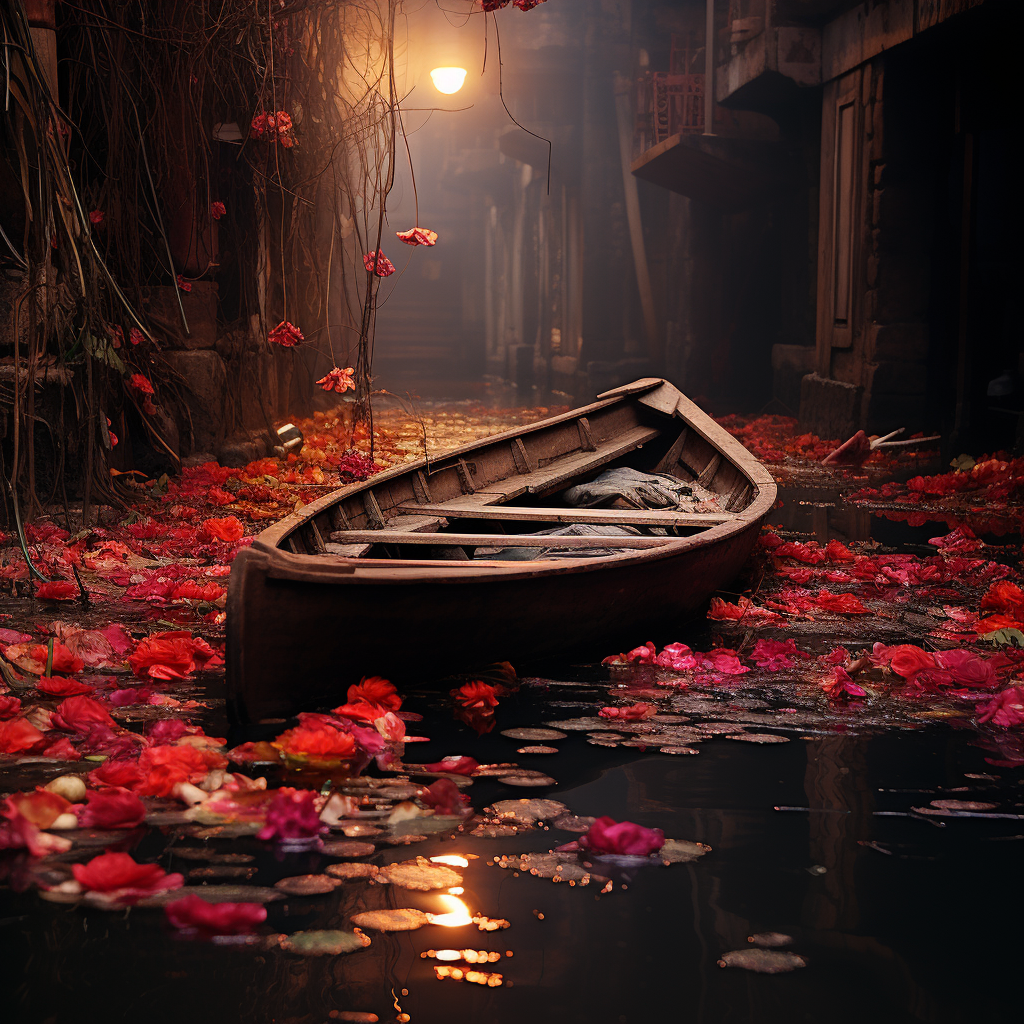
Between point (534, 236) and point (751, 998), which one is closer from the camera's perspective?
point (751, 998)

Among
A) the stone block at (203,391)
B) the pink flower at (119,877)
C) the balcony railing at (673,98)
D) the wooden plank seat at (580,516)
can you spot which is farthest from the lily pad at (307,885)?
the balcony railing at (673,98)

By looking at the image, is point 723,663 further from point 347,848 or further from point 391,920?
point 391,920

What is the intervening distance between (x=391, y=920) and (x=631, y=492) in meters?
3.57

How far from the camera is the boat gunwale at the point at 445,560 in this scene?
9.27ft

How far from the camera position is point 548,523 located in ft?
16.7

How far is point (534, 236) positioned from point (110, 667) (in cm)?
1909

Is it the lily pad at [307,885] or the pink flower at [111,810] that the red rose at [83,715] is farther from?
the lily pad at [307,885]

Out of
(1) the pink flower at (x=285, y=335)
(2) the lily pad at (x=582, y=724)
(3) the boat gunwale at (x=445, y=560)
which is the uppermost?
(1) the pink flower at (x=285, y=335)

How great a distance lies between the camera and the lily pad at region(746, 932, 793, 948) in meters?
1.99

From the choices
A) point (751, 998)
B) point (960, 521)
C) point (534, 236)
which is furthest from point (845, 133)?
point (534, 236)

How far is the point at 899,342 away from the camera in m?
9.85

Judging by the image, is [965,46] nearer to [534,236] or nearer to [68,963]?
[68,963]

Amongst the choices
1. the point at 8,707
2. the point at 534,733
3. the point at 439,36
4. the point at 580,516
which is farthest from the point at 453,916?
the point at 439,36

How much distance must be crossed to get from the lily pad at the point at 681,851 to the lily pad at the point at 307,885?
0.73 metres
